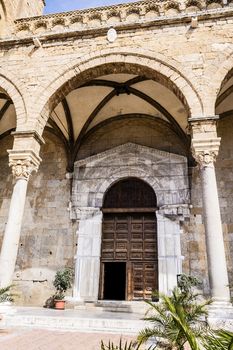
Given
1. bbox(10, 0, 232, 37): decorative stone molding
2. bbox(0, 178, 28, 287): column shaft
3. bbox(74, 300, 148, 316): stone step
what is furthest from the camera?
bbox(10, 0, 232, 37): decorative stone molding

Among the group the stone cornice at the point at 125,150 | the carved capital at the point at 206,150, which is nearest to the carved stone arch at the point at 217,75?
the carved capital at the point at 206,150

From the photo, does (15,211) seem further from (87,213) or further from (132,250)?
(132,250)

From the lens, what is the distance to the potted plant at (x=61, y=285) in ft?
25.5

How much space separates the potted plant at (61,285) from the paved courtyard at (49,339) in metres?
3.17

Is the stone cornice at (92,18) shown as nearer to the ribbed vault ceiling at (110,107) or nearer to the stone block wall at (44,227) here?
the ribbed vault ceiling at (110,107)

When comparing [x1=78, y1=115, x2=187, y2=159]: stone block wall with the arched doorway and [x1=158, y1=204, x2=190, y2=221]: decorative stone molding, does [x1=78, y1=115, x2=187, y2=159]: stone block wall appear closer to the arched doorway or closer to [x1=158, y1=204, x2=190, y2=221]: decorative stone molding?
the arched doorway

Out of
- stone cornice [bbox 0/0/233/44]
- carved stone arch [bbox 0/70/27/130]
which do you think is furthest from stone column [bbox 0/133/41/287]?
stone cornice [bbox 0/0/233/44]

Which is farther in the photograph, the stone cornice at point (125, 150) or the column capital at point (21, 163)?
the stone cornice at point (125, 150)

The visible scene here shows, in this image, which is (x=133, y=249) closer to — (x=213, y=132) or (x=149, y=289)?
(x=149, y=289)

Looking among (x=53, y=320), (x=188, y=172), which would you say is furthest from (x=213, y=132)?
(x=53, y=320)

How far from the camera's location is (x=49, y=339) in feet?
13.4

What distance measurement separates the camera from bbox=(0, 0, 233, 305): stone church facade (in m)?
6.48

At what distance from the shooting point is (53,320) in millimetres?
5043

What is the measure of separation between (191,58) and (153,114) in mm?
3097
